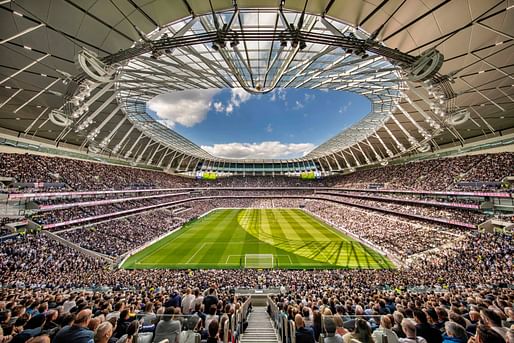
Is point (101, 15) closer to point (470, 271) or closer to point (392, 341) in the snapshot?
point (392, 341)

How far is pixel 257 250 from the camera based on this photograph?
2969 cm

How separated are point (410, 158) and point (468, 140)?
515 inches

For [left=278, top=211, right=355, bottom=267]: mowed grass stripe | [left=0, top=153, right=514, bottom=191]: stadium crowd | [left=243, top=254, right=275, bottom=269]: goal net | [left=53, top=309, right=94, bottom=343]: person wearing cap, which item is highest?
[left=0, top=153, right=514, bottom=191]: stadium crowd

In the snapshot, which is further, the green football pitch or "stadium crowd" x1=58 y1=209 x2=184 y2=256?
"stadium crowd" x1=58 y1=209 x2=184 y2=256

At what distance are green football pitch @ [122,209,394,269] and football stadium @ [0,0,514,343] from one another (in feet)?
1.16

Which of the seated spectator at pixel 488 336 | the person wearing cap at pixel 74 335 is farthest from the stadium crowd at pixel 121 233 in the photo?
the seated spectator at pixel 488 336

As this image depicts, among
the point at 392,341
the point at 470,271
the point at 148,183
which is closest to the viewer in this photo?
the point at 392,341

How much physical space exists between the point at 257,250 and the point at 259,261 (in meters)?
4.07

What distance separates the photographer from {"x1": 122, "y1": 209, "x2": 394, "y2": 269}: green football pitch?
2445cm

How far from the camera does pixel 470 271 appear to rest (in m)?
17.2

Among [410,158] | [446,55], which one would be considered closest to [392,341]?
[446,55]

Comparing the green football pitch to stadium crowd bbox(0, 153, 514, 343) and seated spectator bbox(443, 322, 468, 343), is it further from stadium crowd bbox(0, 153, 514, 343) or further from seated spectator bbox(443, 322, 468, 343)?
seated spectator bbox(443, 322, 468, 343)

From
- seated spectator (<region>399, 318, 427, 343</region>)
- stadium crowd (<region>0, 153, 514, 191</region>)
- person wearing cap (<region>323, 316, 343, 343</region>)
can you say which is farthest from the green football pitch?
seated spectator (<region>399, 318, 427, 343</region>)

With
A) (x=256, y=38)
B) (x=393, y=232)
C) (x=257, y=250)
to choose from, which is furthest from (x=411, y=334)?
(x=393, y=232)
